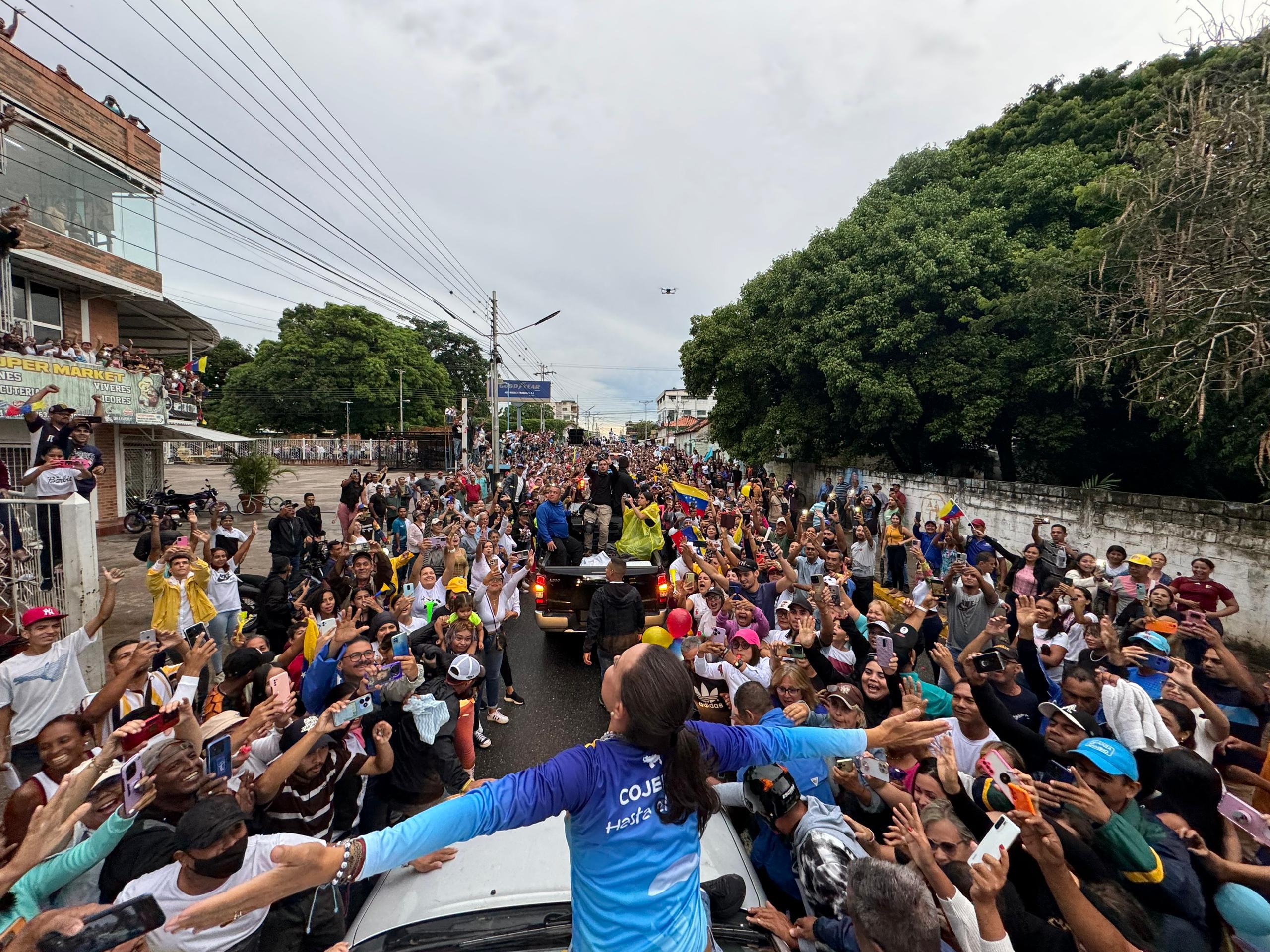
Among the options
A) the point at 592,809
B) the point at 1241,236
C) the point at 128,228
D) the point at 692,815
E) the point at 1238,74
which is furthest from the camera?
the point at 128,228

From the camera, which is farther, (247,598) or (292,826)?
(247,598)

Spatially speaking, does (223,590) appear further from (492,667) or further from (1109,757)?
(1109,757)

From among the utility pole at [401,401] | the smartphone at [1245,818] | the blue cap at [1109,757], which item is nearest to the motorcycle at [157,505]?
the blue cap at [1109,757]

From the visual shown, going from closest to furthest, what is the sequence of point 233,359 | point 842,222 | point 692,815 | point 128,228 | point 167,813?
point 692,815 < point 167,813 < point 128,228 < point 842,222 < point 233,359

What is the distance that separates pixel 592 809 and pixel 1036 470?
54.8 ft

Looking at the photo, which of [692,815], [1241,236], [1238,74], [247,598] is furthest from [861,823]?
[1238,74]

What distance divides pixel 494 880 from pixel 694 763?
45.3 inches

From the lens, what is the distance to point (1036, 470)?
14.6m

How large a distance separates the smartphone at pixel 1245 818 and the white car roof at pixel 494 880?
1898mm

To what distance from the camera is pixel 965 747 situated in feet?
10.0

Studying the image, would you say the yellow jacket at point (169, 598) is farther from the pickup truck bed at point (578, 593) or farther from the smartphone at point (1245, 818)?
the smartphone at point (1245, 818)

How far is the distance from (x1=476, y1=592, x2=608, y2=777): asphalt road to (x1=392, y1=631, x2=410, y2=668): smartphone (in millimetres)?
1190

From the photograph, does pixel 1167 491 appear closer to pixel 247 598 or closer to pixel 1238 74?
pixel 1238 74

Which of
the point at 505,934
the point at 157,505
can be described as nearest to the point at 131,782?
the point at 505,934
